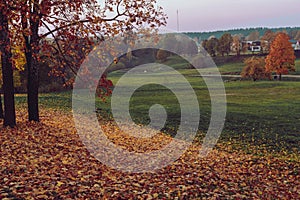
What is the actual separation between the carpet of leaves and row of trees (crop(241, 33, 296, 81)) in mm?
46820

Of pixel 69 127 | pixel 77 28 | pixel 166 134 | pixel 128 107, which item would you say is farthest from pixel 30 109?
pixel 128 107

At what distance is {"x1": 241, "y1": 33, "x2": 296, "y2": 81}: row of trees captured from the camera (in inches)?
2352

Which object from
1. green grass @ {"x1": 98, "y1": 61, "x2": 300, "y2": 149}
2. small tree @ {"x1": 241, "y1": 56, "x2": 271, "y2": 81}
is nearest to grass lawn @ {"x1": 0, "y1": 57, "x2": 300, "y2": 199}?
green grass @ {"x1": 98, "y1": 61, "x2": 300, "y2": 149}

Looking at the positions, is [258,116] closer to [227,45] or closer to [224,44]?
[224,44]

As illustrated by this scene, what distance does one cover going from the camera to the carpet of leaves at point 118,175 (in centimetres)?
854

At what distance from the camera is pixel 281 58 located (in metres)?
60.7

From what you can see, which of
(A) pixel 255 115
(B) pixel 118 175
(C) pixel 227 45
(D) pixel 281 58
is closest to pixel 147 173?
(B) pixel 118 175

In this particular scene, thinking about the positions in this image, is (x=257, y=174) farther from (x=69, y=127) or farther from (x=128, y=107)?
(x=128, y=107)

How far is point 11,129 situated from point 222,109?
855 inches

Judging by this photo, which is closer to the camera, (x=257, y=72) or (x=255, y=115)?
(x=255, y=115)

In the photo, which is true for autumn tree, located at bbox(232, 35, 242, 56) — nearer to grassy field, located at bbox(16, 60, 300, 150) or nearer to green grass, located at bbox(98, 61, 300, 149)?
green grass, located at bbox(98, 61, 300, 149)

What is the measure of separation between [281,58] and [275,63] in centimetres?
190

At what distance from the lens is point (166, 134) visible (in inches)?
812

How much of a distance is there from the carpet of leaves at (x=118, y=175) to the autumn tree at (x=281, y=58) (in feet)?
157
